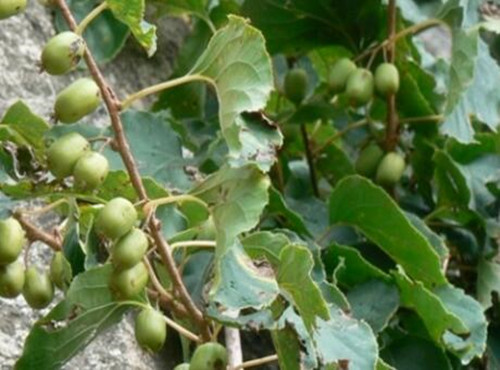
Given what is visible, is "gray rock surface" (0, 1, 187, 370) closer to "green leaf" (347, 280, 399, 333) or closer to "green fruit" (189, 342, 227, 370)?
"green leaf" (347, 280, 399, 333)

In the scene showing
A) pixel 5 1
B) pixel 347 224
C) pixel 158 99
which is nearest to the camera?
pixel 5 1

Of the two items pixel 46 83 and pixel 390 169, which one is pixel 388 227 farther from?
pixel 46 83

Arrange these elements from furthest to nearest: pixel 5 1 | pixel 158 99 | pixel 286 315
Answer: pixel 158 99 → pixel 286 315 → pixel 5 1

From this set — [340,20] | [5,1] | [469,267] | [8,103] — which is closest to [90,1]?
[8,103]

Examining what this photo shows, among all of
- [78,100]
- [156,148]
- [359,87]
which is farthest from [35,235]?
[359,87]

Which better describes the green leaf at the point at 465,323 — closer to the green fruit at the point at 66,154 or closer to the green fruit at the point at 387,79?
the green fruit at the point at 387,79

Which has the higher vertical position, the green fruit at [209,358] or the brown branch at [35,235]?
the brown branch at [35,235]

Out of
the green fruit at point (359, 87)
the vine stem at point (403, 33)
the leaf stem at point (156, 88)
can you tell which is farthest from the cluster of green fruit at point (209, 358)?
the vine stem at point (403, 33)

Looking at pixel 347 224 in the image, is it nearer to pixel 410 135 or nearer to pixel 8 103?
pixel 410 135
